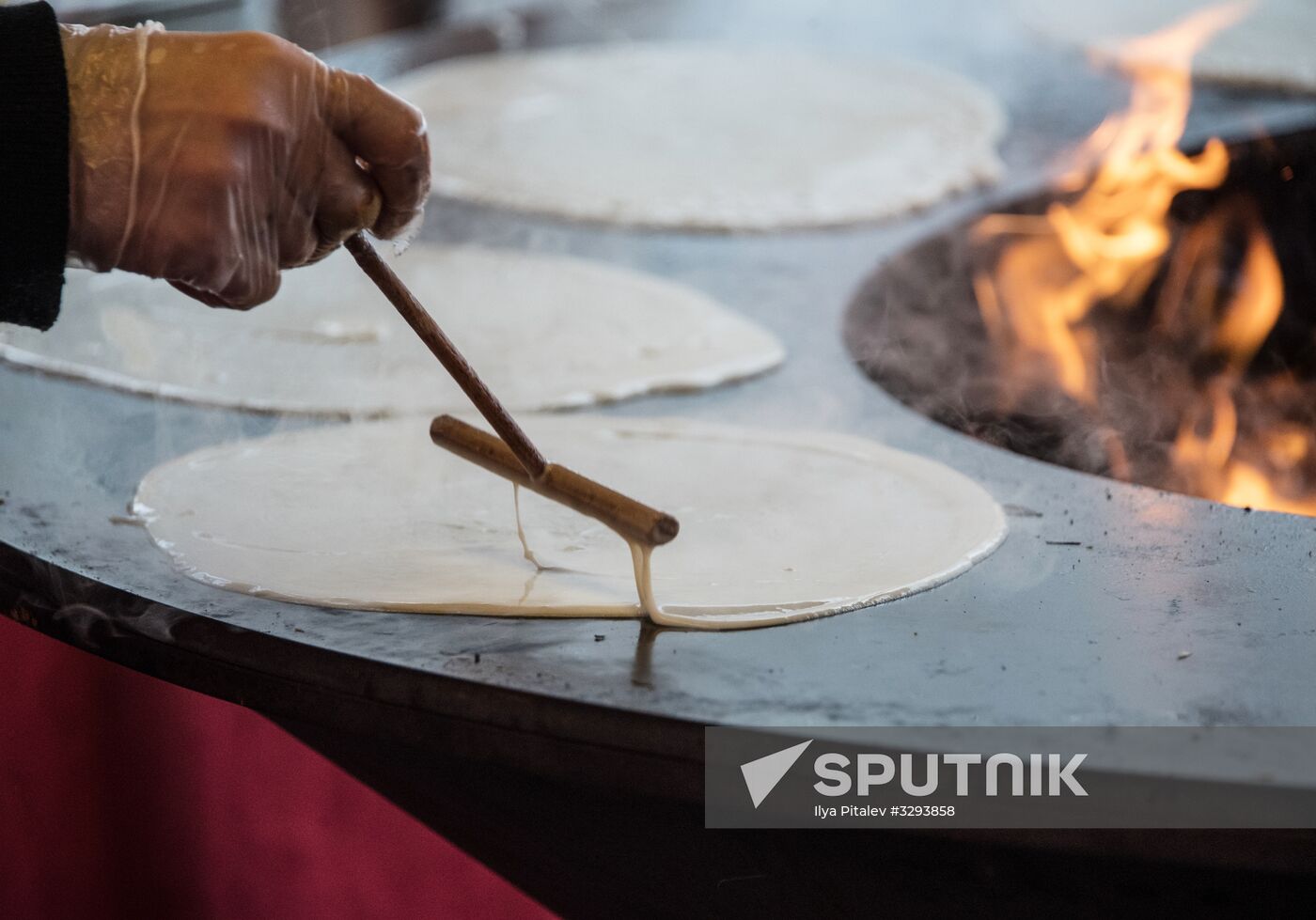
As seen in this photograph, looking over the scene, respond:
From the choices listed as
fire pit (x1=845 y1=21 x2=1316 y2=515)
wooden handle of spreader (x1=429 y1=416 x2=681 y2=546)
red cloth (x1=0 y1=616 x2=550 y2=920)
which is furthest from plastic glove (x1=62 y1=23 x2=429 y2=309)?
fire pit (x1=845 y1=21 x2=1316 y2=515)

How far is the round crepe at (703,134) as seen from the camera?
2.26 meters

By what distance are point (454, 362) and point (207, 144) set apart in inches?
10.4

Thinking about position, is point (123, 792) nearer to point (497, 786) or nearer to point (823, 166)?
point (497, 786)

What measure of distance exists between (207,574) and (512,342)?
69 cm

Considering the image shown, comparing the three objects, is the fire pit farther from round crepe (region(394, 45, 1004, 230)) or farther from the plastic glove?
the plastic glove

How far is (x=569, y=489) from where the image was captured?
1061 mm

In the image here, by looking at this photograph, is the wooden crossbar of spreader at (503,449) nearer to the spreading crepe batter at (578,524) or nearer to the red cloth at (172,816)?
the spreading crepe batter at (578,524)

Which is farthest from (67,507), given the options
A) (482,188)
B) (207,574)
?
(482,188)

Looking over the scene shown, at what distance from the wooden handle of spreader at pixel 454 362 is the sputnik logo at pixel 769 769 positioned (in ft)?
1.05

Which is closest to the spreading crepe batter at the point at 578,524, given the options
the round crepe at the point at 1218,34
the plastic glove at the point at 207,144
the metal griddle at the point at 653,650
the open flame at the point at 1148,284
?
the metal griddle at the point at 653,650

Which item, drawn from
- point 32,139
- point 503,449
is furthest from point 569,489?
point 32,139

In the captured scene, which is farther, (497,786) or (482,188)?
(482,188)

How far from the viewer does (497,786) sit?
1083mm

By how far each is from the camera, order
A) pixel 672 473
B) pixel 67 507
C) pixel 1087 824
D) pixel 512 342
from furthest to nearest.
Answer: pixel 512 342
pixel 672 473
pixel 67 507
pixel 1087 824
